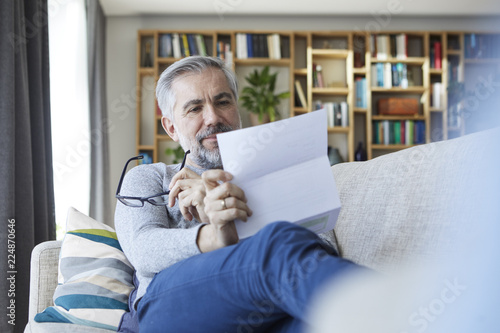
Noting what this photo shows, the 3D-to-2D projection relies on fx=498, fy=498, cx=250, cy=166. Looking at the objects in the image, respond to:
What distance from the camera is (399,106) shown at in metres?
5.13

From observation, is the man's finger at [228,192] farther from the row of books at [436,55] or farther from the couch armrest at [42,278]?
the row of books at [436,55]

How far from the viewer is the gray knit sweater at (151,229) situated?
1100 millimetres

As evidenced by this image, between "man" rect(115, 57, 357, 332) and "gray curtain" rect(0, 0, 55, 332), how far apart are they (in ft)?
4.04

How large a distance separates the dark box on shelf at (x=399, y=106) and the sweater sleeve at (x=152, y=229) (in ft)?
13.3

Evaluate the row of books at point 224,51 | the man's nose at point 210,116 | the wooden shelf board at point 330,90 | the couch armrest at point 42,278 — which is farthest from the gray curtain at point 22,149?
the wooden shelf board at point 330,90

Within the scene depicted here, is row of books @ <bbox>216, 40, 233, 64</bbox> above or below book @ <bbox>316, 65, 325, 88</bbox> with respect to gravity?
above

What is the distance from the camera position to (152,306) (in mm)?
1056

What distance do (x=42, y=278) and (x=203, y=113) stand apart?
727mm

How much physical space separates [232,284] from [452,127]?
4776 mm

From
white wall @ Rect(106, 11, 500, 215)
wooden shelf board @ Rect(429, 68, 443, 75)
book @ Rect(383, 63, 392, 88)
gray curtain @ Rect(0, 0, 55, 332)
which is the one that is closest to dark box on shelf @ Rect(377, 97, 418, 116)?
book @ Rect(383, 63, 392, 88)

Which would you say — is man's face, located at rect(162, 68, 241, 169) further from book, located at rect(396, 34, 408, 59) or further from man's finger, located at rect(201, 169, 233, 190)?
book, located at rect(396, 34, 408, 59)

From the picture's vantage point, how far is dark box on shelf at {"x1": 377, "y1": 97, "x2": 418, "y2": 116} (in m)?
5.13

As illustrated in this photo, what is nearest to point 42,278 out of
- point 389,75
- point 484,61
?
point 389,75

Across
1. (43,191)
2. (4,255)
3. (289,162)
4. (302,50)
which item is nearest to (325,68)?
(302,50)
